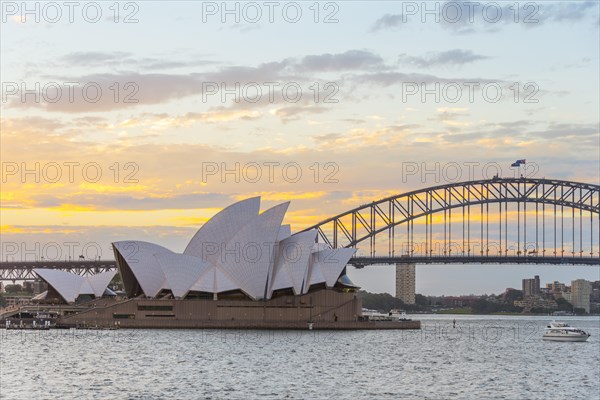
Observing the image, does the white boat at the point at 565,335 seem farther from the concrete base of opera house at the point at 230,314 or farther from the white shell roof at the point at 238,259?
the white shell roof at the point at 238,259

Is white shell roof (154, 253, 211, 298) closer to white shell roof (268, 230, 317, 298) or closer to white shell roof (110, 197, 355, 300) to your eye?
white shell roof (110, 197, 355, 300)

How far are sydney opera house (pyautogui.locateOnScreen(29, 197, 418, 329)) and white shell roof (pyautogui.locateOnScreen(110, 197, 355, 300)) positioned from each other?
9 centimetres

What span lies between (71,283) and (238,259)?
24530 mm

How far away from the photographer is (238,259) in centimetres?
10300

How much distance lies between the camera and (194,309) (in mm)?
102562

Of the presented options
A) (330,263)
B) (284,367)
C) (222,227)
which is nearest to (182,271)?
(222,227)

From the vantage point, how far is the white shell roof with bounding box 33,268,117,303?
389 feet

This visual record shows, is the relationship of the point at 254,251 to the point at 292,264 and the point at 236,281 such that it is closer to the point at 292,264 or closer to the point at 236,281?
the point at 236,281

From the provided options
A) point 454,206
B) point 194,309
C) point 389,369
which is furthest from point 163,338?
point 454,206

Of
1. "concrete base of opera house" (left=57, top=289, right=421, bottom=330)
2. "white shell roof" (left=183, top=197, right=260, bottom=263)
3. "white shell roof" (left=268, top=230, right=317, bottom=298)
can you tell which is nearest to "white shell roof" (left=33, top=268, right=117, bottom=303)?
"concrete base of opera house" (left=57, top=289, right=421, bottom=330)

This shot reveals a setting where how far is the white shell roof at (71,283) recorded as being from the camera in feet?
389

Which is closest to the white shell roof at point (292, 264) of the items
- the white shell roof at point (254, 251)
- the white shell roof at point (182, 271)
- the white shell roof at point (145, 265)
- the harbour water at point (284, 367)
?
the white shell roof at point (254, 251)

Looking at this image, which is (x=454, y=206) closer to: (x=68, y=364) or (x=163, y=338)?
(x=163, y=338)

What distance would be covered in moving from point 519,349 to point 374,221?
55.1 meters
